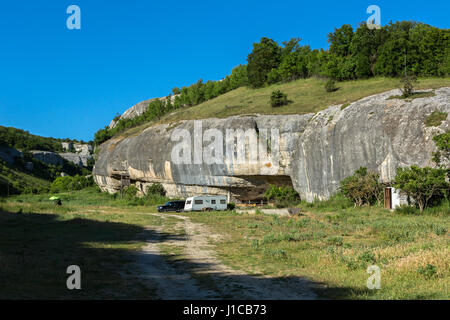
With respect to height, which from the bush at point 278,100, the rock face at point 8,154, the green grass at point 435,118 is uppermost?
the bush at point 278,100

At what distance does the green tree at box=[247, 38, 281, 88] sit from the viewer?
252ft

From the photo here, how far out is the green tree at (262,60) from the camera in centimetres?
7675

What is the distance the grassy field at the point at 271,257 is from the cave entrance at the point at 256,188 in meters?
21.0

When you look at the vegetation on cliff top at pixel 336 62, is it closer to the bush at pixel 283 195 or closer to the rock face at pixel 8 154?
the bush at pixel 283 195

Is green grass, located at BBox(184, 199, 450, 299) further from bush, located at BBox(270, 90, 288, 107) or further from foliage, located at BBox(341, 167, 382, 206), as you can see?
bush, located at BBox(270, 90, 288, 107)

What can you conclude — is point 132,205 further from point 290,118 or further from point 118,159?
point 290,118

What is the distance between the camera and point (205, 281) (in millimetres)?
10422

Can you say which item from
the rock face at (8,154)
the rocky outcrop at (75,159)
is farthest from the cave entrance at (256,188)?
→ the rocky outcrop at (75,159)

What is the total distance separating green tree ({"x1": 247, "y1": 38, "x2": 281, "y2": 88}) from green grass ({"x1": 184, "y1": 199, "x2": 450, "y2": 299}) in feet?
182

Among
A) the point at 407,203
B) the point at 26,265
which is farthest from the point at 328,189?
the point at 26,265

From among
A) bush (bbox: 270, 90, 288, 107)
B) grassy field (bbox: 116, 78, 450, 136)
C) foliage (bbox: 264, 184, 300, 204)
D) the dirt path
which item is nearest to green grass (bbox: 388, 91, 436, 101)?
grassy field (bbox: 116, 78, 450, 136)

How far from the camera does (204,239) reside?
66.1 feet

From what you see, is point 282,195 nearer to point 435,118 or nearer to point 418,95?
point 418,95

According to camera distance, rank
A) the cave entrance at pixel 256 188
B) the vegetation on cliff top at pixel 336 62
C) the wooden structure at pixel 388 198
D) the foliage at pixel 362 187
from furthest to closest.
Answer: the vegetation on cliff top at pixel 336 62 < the cave entrance at pixel 256 188 < the foliage at pixel 362 187 < the wooden structure at pixel 388 198
